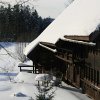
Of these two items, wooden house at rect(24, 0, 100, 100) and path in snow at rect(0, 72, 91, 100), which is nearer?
wooden house at rect(24, 0, 100, 100)

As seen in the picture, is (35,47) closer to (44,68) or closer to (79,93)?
(44,68)

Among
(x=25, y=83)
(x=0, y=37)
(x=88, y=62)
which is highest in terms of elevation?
(x=0, y=37)

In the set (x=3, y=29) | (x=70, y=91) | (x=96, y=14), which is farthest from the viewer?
(x=70, y=91)

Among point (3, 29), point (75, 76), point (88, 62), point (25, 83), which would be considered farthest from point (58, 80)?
point (3, 29)

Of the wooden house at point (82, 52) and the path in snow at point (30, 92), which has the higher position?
the wooden house at point (82, 52)

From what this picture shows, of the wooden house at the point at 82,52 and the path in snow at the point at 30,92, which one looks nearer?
the wooden house at the point at 82,52

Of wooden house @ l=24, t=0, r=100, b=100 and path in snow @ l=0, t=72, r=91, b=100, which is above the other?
wooden house @ l=24, t=0, r=100, b=100

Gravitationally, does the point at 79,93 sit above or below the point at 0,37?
below

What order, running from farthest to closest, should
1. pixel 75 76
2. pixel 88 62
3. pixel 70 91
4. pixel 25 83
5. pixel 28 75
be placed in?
pixel 28 75
pixel 25 83
pixel 75 76
pixel 70 91
pixel 88 62

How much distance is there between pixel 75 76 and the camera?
57.8 feet

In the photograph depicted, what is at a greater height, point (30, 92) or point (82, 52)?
point (82, 52)

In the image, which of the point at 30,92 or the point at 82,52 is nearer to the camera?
the point at 82,52

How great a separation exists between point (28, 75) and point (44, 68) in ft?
8.38

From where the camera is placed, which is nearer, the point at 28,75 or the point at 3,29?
the point at 3,29
